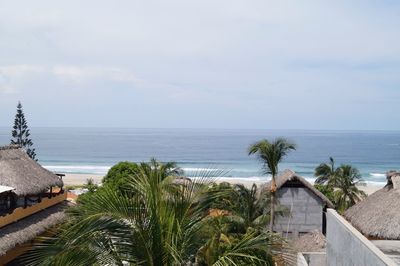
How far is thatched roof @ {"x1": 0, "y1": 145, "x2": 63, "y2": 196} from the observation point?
15836 mm

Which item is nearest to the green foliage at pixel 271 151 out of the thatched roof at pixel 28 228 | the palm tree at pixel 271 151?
the palm tree at pixel 271 151

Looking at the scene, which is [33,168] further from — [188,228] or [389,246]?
[188,228]

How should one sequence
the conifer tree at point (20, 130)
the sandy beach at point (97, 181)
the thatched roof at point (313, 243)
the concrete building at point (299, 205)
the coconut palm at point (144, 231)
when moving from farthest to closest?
the sandy beach at point (97, 181) → the conifer tree at point (20, 130) → the concrete building at point (299, 205) → the thatched roof at point (313, 243) → the coconut palm at point (144, 231)

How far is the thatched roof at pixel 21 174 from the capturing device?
1584 centimetres

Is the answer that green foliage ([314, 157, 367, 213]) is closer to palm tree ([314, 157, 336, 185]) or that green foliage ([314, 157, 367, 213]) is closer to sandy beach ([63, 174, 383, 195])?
palm tree ([314, 157, 336, 185])

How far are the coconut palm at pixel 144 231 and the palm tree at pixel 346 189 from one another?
2738 centimetres

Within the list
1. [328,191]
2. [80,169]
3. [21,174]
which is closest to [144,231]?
[21,174]

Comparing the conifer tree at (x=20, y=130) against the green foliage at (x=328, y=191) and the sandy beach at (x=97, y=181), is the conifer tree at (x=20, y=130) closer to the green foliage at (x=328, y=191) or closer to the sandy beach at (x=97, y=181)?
the sandy beach at (x=97, y=181)

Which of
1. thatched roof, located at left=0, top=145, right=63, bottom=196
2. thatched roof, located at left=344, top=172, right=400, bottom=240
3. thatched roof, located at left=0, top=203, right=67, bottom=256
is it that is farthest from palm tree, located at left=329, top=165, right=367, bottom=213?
thatched roof, located at left=0, top=203, right=67, bottom=256

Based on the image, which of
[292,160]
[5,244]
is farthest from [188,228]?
[292,160]

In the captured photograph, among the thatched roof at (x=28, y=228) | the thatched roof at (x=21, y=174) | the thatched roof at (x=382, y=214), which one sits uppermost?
the thatched roof at (x=21, y=174)

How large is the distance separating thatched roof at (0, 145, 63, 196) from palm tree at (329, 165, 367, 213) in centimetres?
1881

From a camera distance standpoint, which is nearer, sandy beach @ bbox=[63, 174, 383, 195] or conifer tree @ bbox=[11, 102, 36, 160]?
conifer tree @ bbox=[11, 102, 36, 160]

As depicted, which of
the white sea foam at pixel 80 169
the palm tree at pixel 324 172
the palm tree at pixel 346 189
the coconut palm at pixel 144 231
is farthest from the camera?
the white sea foam at pixel 80 169
